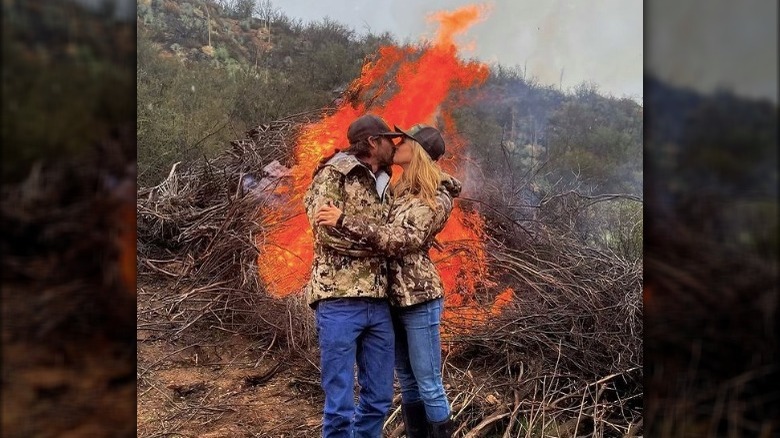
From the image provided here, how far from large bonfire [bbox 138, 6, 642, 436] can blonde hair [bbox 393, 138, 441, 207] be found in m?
1.53

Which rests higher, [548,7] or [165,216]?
[548,7]

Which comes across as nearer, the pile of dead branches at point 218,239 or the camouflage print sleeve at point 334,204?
the camouflage print sleeve at point 334,204

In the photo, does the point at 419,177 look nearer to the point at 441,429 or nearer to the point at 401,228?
the point at 401,228

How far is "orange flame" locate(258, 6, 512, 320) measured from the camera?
4816 millimetres

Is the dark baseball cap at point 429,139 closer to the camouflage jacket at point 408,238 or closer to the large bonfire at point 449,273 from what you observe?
the camouflage jacket at point 408,238

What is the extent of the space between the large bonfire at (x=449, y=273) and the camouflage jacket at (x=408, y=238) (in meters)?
1.23

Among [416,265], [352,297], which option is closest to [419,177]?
[416,265]

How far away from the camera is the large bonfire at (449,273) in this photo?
12.4ft
